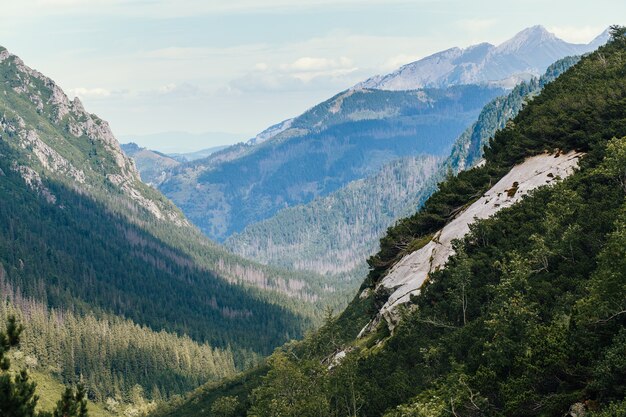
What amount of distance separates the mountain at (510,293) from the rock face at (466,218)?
269mm

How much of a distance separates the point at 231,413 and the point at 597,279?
82.8m

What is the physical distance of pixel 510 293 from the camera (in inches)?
2418

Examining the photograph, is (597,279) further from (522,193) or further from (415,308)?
(522,193)

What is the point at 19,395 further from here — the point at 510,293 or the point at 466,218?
the point at 466,218

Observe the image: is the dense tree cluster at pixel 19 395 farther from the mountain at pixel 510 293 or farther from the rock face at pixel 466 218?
the rock face at pixel 466 218

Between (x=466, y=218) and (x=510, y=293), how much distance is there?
32830mm

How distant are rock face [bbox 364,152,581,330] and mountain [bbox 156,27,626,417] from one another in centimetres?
27

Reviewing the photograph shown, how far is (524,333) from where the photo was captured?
50.7 meters

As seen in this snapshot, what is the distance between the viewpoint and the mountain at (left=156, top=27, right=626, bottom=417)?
44.5 meters

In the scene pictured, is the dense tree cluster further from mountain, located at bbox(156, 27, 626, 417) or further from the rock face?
the rock face

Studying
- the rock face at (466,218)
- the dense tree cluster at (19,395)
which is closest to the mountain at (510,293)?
the rock face at (466,218)

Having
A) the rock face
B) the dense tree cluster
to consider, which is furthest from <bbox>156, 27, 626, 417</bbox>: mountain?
the dense tree cluster

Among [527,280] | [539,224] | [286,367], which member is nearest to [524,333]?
[527,280]

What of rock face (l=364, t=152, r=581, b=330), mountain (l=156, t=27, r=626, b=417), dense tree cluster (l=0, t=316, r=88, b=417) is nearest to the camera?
dense tree cluster (l=0, t=316, r=88, b=417)
